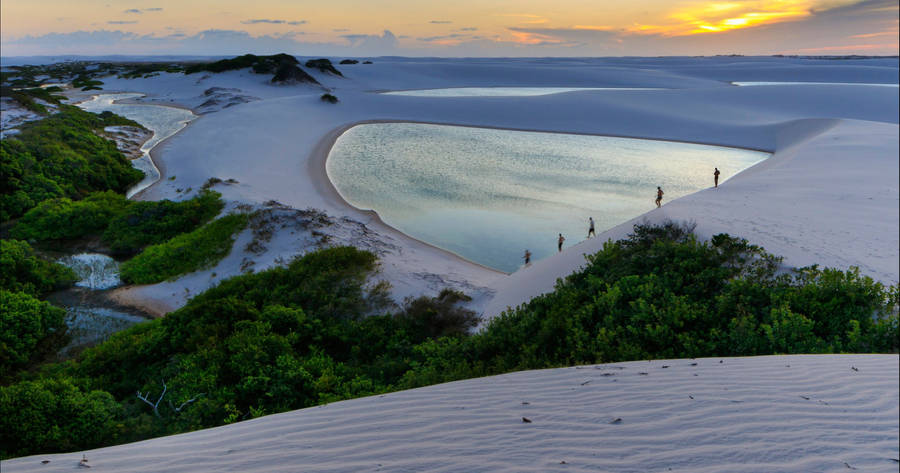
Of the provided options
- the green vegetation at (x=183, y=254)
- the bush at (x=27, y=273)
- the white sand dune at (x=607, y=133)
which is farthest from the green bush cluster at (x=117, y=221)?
the bush at (x=27, y=273)

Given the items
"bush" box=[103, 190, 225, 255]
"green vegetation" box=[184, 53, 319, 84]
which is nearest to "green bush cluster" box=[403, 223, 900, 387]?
"bush" box=[103, 190, 225, 255]

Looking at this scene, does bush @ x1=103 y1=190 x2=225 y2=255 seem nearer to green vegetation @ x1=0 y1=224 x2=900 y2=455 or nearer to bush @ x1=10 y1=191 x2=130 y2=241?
bush @ x1=10 y1=191 x2=130 y2=241

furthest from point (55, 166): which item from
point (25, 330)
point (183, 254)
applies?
point (25, 330)

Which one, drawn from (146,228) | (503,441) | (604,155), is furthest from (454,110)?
(503,441)

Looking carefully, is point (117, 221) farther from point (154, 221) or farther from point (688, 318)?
point (688, 318)

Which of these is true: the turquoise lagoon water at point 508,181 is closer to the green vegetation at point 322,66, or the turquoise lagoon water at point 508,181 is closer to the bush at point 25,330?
the bush at point 25,330

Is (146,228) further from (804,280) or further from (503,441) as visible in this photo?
(804,280)
